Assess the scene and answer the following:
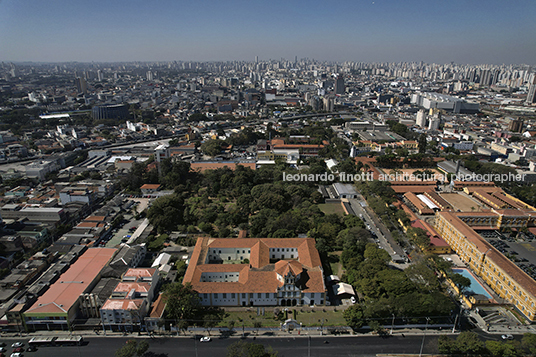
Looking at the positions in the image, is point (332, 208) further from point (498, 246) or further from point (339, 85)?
point (339, 85)

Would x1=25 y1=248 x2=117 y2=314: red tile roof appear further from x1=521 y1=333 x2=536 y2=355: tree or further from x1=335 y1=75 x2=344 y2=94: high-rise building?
x1=335 y1=75 x2=344 y2=94: high-rise building

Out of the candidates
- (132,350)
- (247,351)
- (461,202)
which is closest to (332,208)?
(461,202)

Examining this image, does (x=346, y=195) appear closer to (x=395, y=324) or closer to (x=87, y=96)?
(x=395, y=324)

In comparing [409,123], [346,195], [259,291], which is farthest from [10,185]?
[409,123]

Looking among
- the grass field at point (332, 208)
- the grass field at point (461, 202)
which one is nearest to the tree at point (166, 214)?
the grass field at point (332, 208)

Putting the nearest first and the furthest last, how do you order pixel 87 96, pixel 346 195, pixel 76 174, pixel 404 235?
pixel 404 235 → pixel 346 195 → pixel 76 174 → pixel 87 96

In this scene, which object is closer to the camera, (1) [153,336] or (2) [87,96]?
(1) [153,336]

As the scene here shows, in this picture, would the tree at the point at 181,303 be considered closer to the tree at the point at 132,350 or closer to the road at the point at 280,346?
the road at the point at 280,346
